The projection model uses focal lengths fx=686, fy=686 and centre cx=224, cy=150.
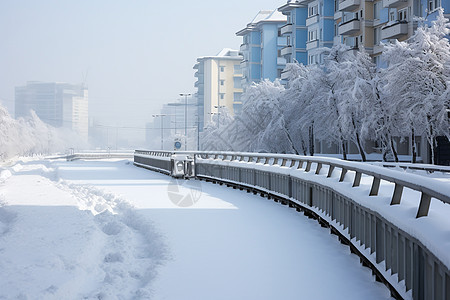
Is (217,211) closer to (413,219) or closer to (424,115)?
(413,219)

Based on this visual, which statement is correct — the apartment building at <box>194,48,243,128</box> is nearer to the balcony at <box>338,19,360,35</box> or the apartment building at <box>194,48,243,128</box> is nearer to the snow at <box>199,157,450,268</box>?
the balcony at <box>338,19,360,35</box>

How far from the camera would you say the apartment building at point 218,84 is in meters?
159

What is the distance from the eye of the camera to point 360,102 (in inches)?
1865

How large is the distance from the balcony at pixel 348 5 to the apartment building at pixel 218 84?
87.4 metres

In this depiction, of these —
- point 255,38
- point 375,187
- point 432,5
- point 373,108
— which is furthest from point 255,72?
point 375,187

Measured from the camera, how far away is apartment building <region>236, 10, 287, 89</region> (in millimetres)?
110125

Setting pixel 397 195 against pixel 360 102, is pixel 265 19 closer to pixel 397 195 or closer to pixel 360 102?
pixel 360 102

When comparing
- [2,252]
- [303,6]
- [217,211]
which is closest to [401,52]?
[217,211]

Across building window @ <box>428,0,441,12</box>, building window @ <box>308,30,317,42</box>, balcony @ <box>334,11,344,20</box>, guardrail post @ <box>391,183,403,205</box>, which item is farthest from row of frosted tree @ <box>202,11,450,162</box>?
guardrail post @ <box>391,183,403,205</box>

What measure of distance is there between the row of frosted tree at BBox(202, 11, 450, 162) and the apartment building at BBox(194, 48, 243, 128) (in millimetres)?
83687

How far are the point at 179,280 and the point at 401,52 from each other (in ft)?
119

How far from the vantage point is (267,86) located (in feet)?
231

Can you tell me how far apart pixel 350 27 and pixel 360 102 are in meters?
20.6

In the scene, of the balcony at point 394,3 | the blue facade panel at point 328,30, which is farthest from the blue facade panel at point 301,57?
the balcony at point 394,3
